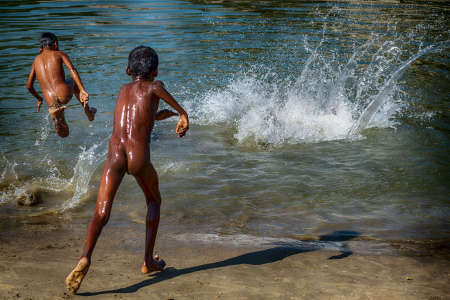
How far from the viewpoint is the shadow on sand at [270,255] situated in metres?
3.74

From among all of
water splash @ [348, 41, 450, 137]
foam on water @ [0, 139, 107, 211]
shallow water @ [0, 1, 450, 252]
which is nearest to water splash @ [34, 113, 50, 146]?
shallow water @ [0, 1, 450, 252]

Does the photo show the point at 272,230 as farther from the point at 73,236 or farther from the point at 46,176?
the point at 46,176

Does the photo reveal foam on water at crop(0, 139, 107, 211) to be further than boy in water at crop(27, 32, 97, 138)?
No

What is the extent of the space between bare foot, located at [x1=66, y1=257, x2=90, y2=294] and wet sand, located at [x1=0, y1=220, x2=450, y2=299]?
0.11 metres

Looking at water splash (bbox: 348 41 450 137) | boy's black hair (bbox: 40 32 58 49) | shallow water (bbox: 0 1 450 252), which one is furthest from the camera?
water splash (bbox: 348 41 450 137)

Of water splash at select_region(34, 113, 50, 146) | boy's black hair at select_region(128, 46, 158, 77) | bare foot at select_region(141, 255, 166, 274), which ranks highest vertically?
boy's black hair at select_region(128, 46, 158, 77)

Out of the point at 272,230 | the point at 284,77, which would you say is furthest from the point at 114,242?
the point at 284,77

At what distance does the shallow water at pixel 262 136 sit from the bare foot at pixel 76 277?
1620mm

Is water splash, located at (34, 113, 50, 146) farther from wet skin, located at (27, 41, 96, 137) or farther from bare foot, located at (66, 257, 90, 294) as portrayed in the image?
bare foot, located at (66, 257, 90, 294)

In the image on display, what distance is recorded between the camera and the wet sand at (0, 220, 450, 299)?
140 inches

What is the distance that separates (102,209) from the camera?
3643mm

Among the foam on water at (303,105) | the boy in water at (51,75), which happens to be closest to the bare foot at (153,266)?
the boy in water at (51,75)

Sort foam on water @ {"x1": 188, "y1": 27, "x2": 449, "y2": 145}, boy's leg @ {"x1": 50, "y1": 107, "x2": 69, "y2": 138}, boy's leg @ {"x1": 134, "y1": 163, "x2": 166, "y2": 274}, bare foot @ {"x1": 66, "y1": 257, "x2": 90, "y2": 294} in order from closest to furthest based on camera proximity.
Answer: bare foot @ {"x1": 66, "y1": 257, "x2": 90, "y2": 294} < boy's leg @ {"x1": 134, "y1": 163, "x2": 166, "y2": 274} < boy's leg @ {"x1": 50, "y1": 107, "x2": 69, "y2": 138} < foam on water @ {"x1": 188, "y1": 27, "x2": 449, "y2": 145}

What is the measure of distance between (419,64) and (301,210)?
8271 millimetres
